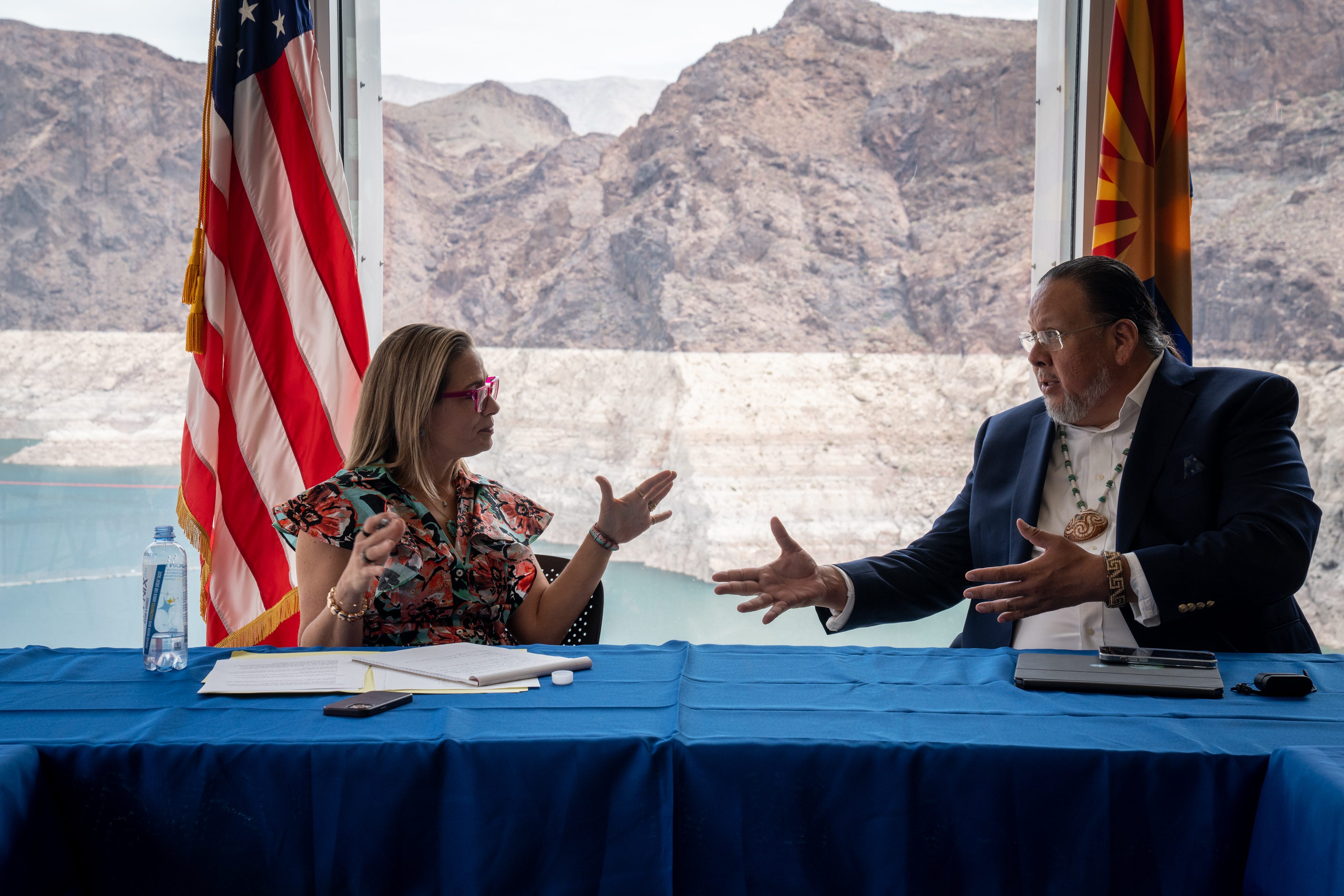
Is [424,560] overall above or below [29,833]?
above

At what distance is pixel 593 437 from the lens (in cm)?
371

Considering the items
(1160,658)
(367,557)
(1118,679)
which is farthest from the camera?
(367,557)

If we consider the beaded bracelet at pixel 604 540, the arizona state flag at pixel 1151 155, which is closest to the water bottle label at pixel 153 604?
the beaded bracelet at pixel 604 540

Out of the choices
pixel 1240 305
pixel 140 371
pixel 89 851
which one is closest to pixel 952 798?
pixel 89 851

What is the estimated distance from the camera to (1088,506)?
2162 millimetres

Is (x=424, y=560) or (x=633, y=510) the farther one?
(x=633, y=510)

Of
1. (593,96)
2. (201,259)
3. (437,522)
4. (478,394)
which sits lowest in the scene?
(437,522)

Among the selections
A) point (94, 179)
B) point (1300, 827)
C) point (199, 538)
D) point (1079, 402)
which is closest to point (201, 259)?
point (199, 538)

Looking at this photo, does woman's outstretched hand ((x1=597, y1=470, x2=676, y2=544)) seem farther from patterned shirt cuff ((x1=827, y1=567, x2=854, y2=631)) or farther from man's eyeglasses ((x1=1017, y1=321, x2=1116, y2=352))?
man's eyeglasses ((x1=1017, y1=321, x2=1116, y2=352))

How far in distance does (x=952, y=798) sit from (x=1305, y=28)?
11.2ft

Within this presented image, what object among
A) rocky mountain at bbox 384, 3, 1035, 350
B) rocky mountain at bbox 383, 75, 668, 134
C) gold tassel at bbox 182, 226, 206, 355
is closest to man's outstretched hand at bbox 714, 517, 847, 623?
gold tassel at bbox 182, 226, 206, 355

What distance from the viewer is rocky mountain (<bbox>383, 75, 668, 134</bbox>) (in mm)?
3648

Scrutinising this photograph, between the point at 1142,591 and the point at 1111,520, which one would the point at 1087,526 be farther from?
the point at 1142,591

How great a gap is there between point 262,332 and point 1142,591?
243cm
